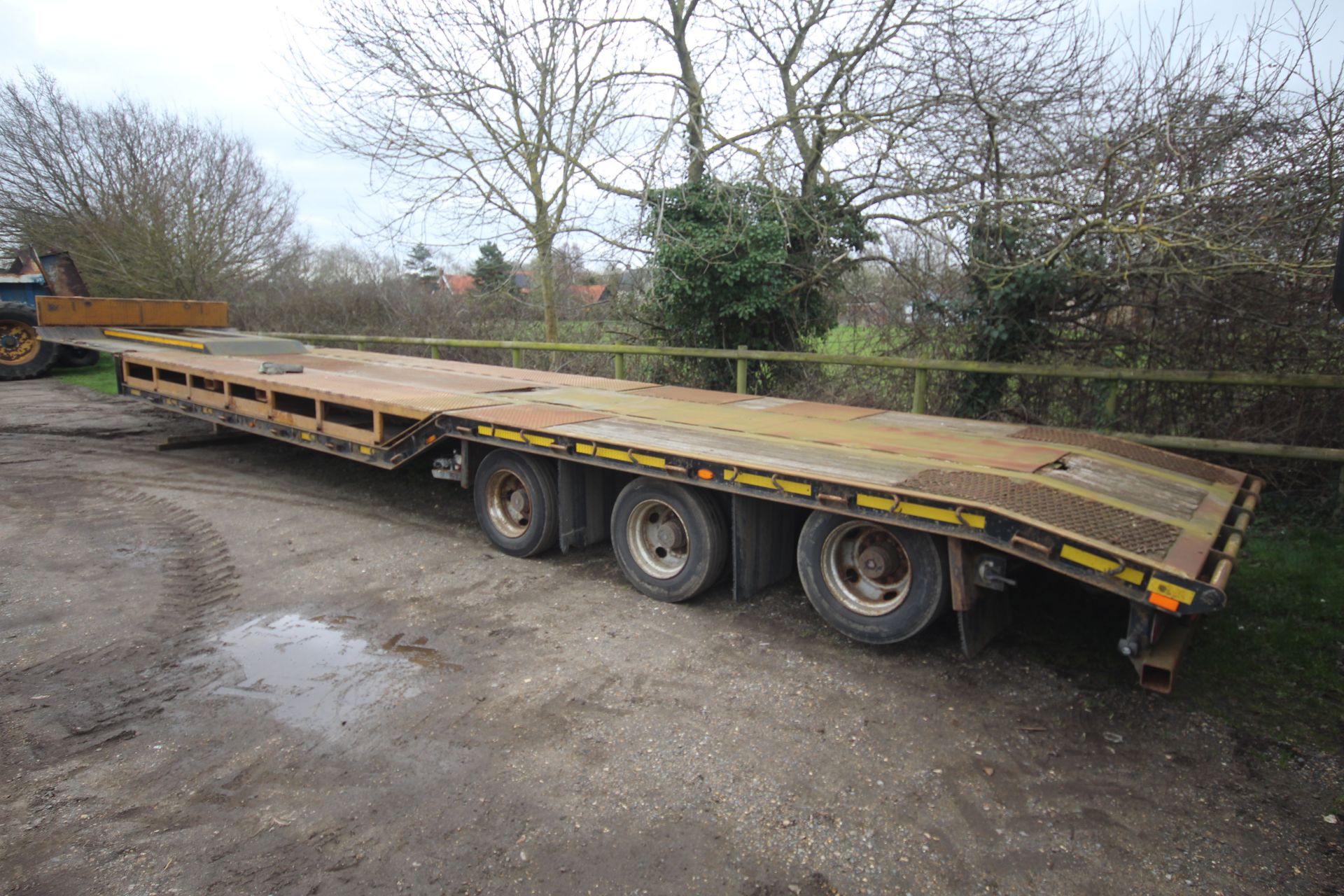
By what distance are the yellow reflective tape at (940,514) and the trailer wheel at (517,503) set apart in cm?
274

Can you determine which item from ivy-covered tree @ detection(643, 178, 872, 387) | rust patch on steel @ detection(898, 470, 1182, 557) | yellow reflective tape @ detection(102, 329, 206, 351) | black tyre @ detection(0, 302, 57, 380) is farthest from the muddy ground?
black tyre @ detection(0, 302, 57, 380)

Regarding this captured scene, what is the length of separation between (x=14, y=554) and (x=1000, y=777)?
683 centimetres

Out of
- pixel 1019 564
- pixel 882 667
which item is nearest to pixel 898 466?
pixel 1019 564

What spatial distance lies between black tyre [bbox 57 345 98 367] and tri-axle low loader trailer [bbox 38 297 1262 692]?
37.9ft

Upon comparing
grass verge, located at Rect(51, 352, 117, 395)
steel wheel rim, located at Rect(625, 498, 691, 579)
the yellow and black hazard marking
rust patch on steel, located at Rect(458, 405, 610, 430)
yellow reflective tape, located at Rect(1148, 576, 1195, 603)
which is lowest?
steel wheel rim, located at Rect(625, 498, 691, 579)

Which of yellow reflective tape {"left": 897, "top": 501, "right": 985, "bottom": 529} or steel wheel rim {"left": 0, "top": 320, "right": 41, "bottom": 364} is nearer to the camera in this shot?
yellow reflective tape {"left": 897, "top": 501, "right": 985, "bottom": 529}

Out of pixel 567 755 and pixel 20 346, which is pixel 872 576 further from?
pixel 20 346

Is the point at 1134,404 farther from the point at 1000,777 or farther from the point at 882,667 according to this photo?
the point at 1000,777

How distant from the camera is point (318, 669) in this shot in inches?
167

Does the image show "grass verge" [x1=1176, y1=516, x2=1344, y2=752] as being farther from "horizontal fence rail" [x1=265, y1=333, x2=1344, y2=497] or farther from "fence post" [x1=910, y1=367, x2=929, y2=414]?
"fence post" [x1=910, y1=367, x2=929, y2=414]

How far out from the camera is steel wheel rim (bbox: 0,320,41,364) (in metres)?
15.2

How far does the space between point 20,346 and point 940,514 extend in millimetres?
18188

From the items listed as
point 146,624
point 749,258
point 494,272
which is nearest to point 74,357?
point 494,272

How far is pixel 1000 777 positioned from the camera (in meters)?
3.31
